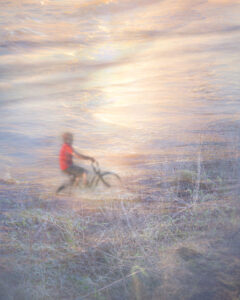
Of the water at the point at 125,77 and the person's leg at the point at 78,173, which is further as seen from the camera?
the water at the point at 125,77

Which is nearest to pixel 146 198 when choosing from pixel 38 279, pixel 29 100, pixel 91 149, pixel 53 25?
pixel 91 149

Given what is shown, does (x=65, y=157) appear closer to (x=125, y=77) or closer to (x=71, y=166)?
(x=71, y=166)

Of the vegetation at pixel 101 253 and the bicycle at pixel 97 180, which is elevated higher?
the bicycle at pixel 97 180

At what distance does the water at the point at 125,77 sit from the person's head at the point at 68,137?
4 centimetres

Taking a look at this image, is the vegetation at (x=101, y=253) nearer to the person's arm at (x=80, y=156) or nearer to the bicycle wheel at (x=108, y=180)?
the bicycle wheel at (x=108, y=180)

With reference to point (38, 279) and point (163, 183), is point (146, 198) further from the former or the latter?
point (38, 279)

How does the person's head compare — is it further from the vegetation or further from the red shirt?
the vegetation

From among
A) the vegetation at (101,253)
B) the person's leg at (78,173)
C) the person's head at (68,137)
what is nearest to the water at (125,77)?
the person's head at (68,137)

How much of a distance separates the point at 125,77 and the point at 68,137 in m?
0.63

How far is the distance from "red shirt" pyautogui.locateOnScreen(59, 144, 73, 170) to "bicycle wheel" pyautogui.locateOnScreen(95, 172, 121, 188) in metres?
0.23

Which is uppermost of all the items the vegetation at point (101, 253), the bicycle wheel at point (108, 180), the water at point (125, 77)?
the water at point (125, 77)

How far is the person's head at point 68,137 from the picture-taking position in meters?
1.96

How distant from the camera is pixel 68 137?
6.48 ft

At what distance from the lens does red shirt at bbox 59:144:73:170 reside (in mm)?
1881
